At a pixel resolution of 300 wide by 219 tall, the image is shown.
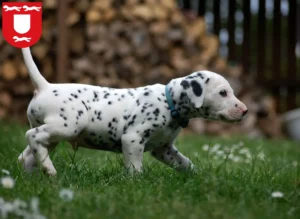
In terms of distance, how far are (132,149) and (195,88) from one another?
457 millimetres

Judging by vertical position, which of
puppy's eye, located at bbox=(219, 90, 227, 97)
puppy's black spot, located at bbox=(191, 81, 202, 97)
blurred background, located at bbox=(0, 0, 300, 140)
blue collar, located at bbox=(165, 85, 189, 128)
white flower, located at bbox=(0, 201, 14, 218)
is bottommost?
blurred background, located at bbox=(0, 0, 300, 140)

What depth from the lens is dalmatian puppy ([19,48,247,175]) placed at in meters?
2.87

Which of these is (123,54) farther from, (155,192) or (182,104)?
(155,192)

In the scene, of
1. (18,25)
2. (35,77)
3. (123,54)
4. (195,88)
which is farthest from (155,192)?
(123,54)

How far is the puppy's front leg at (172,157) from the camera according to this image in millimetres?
3076

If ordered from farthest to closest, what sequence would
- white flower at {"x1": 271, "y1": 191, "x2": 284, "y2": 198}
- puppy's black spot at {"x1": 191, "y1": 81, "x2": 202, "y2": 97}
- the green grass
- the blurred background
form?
1. the blurred background
2. puppy's black spot at {"x1": 191, "y1": 81, "x2": 202, "y2": 97}
3. white flower at {"x1": 271, "y1": 191, "x2": 284, "y2": 198}
4. the green grass

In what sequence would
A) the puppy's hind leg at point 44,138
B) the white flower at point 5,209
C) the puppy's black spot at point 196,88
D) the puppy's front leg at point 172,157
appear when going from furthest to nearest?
the puppy's front leg at point 172,157, the puppy's black spot at point 196,88, the puppy's hind leg at point 44,138, the white flower at point 5,209

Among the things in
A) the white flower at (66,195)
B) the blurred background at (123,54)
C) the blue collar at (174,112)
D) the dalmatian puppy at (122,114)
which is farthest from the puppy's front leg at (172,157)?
the blurred background at (123,54)

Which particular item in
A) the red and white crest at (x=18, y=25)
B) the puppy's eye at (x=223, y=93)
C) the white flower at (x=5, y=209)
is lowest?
the white flower at (x=5, y=209)

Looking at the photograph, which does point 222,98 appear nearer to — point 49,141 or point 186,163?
point 186,163

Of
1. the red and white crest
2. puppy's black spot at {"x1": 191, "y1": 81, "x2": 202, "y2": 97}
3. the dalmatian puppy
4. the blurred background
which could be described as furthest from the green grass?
the blurred background

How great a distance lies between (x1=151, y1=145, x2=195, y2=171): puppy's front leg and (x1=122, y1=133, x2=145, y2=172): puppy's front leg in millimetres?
239

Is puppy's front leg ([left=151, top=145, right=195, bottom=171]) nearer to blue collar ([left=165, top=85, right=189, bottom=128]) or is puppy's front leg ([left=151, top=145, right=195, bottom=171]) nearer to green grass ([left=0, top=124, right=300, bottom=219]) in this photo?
green grass ([left=0, top=124, right=300, bottom=219])

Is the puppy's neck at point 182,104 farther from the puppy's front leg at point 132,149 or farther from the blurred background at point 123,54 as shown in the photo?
the blurred background at point 123,54
